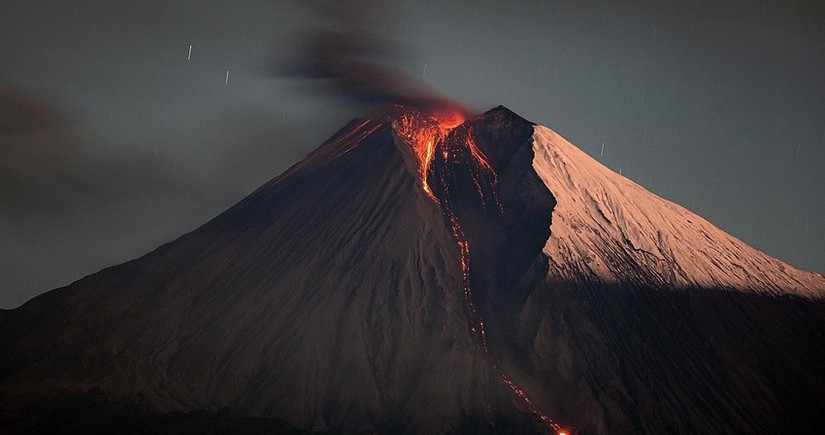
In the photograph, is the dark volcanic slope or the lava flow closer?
the dark volcanic slope

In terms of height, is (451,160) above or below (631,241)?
above

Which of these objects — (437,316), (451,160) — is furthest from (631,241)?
(437,316)

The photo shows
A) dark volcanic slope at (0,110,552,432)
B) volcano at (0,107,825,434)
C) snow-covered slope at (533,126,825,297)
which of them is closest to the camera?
volcano at (0,107,825,434)

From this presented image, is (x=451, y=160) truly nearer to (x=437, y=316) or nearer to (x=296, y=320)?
(x=437, y=316)

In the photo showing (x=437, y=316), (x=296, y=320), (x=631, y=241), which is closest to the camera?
(x=437, y=316)

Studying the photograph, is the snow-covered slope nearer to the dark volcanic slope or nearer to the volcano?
the volcano

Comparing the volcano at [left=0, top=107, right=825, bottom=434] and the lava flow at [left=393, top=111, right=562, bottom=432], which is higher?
the lava flow at [left=393, top=111, right=562, bottom=432]

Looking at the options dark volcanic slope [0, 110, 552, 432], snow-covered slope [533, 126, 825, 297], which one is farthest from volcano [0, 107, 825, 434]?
snow-covered slope [533, 126, 825, 297]
